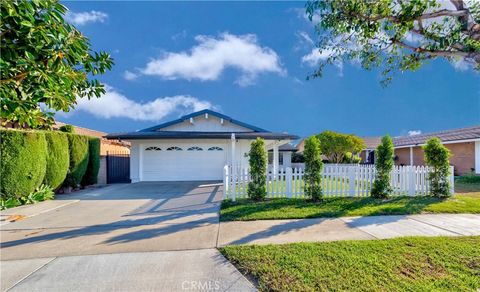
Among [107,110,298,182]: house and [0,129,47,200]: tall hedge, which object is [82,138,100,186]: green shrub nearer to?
[107,110,298,182]: house

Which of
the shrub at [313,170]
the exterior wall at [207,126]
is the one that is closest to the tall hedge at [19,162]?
the exterior wall at [207,126]

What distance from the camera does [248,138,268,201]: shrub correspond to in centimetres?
771

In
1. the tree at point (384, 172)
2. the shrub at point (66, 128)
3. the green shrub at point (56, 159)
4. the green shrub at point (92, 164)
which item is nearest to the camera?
the tree at point (384, 172)

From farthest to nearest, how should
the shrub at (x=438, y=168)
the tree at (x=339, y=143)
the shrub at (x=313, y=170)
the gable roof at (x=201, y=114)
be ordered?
the tree at (x=339, y=143), the gable roof at (x=201, y=114), the shrub at (x=438, y=168), the shrub at (x=313, y=170)

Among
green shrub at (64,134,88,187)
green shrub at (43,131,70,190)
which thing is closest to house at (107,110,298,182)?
green shrub at (64,134,88,187)

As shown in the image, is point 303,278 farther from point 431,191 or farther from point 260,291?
point 431,191

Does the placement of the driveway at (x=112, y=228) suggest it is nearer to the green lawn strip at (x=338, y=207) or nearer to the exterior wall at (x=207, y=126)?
the green lawn strip at (x=338, y=207)

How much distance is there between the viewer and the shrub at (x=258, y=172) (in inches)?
304

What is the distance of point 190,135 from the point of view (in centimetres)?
1397

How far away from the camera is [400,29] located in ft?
16.9

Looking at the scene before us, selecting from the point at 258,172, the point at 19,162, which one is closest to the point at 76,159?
the point at 19,162

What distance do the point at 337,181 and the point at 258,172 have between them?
115 inches

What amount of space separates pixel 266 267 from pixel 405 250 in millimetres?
2423

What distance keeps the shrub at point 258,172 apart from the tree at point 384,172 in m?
3.83
